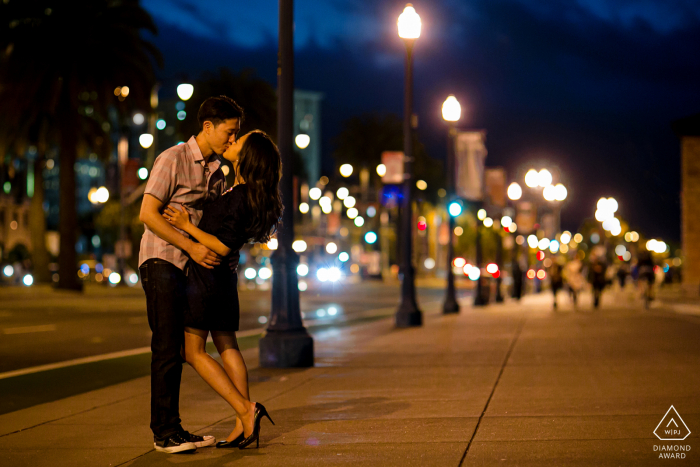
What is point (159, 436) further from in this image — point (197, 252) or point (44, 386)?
point (44, 386)

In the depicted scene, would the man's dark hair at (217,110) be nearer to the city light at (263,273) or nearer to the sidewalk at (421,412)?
the sidewalk at (421,412)

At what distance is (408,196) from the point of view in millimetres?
20672

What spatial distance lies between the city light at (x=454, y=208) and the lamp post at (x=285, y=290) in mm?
15190

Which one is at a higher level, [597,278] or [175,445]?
[597,278]

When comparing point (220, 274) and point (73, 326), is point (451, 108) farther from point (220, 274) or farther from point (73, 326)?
point (220, 274)

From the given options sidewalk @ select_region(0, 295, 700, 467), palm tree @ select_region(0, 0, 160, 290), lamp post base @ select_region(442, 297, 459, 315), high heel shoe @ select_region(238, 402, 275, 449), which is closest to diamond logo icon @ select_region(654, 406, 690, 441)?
sidewalk @ select_region(0, 295, 700, 467)

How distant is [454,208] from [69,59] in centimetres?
1627

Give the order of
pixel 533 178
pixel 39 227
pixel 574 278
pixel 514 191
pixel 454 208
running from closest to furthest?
pixel 454 208 < pixel 574 278 < pixel 533 178 < pixel 514 191 < pixel 39 227

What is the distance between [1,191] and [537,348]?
77.3 metres

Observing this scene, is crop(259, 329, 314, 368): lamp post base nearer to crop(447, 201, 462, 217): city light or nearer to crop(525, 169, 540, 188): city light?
crop(447, 201, 462, 217): city light

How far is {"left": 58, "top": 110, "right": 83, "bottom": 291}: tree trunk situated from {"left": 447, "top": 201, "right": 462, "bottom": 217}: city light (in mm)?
16519

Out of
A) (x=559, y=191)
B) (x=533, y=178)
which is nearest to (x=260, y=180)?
(x=533, y=178)

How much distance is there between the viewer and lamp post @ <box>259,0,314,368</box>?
11047mm

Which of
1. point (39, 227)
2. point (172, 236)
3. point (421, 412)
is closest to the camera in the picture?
point (172, 236)
